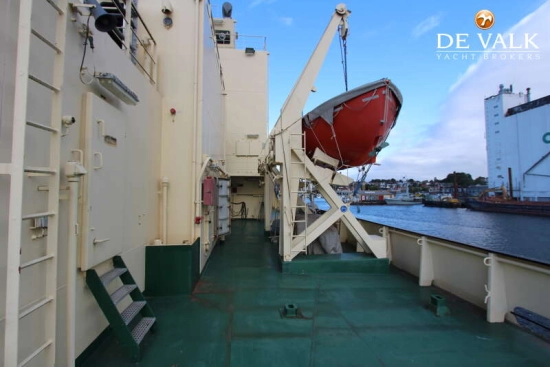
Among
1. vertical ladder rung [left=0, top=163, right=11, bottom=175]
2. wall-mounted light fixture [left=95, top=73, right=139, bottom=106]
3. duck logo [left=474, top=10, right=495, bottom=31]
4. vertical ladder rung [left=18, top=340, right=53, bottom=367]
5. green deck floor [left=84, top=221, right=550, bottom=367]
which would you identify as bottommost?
green deck floor [left=84, top=221, right=550, bottom=367]

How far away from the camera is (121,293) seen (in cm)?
229

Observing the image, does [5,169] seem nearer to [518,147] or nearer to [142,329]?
[142,329]

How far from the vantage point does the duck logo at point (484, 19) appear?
7.53 meters

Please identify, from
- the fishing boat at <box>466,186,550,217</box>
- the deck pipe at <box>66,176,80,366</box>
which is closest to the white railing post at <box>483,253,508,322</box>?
the deck pipe at <box>66,176,80,366</box>

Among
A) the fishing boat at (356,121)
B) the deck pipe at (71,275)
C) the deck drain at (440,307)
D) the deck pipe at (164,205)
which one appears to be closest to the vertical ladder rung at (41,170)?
the deck pipe at (71,275)

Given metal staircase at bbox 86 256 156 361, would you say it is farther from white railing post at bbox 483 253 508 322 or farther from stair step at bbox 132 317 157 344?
white railing post at bbox 483 253 508 322

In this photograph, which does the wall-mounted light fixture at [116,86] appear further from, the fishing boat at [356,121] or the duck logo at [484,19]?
the duck logo at [484,19]

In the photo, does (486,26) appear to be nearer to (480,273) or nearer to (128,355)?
(480,273)

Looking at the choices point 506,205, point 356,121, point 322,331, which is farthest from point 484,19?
point 506,205

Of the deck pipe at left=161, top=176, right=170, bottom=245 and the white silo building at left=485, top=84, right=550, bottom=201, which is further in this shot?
the white silo building at left=485, top=84, right=550, bottom=201

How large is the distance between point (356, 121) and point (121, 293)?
3.88 metres

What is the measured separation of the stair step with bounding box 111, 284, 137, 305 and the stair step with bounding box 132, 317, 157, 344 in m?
0.33

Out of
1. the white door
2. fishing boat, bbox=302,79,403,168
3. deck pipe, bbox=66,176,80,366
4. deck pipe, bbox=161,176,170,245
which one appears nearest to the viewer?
deck pipe, bbox=66,176,80,366

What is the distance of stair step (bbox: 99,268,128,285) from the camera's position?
7.18ft
